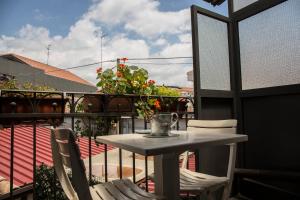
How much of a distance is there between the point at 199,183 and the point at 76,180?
89 centimetres

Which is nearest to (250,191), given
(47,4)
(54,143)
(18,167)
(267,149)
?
(267,149)

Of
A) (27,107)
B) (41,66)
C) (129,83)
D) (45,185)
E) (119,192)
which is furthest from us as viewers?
(41,66)

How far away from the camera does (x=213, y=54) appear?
233 cm

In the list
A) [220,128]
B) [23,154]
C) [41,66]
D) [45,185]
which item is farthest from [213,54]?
[41,66]

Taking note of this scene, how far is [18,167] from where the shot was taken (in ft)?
11.7

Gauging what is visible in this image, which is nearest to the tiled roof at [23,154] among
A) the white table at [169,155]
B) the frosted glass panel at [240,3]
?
the white table at [169,155]

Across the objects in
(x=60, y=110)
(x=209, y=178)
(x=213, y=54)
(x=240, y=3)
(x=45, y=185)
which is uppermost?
(x=240, y=3)

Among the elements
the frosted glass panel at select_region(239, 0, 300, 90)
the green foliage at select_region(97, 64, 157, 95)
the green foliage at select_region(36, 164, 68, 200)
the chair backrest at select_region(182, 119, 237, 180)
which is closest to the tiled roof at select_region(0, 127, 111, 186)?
the green foliage at select_region(36, 164, 68, 200)

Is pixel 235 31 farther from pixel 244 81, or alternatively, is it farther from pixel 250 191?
pixel 250 191

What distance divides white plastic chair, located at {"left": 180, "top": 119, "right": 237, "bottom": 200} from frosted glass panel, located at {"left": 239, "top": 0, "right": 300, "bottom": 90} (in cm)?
73

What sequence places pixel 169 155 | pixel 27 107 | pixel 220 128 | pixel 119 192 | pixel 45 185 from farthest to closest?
pixel 45 185 → pixel 27 107 → pixel 220 128 → pixel 119 192 → pixel 169 155

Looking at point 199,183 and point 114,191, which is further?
point 199,183

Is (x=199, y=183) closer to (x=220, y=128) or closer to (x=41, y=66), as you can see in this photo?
(x=220, y=128)

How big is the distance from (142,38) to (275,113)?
1724 centimetres
